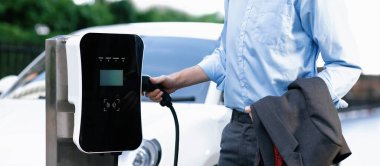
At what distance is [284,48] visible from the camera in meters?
2.59

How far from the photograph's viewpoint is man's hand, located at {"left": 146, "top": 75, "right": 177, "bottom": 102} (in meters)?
2.82

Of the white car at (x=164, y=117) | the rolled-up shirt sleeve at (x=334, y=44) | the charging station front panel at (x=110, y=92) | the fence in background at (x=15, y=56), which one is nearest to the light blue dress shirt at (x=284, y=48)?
the rolled-up shirt sleeve at (x=334, y=44)

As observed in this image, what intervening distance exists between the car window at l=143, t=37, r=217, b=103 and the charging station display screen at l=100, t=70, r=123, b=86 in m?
1.91

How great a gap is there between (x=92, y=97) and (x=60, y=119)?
0.52ft

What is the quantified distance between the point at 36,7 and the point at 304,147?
1779cm

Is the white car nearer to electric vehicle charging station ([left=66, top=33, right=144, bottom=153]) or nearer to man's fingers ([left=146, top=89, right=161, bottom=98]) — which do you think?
man's fingers ([left=146, top=89, right=161, bottom=98])

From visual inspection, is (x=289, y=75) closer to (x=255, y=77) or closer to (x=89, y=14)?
(x=255, y=77)

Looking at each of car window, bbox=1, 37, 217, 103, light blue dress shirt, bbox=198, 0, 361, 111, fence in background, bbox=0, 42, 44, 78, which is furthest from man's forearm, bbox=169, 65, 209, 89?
fence in background, bbox=0, 42, 44, 78

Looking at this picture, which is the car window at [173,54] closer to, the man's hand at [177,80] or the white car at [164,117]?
the white car at [164,117]

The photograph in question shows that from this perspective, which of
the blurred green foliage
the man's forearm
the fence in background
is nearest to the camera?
the man's forearm

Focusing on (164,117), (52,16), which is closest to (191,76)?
(164,117)

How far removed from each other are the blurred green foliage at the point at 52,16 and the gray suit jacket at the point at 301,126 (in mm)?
14099

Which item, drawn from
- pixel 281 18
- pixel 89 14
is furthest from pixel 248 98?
pixel 89 14

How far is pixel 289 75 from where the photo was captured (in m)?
2.60
